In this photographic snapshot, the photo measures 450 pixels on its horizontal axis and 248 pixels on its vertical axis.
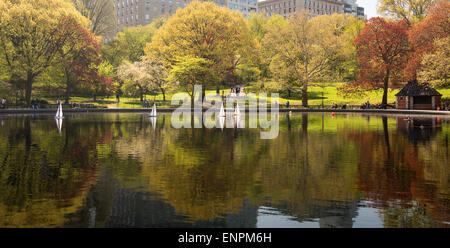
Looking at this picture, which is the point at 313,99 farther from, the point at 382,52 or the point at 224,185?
the point at 224,185

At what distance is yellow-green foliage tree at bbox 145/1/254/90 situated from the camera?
7612 cm

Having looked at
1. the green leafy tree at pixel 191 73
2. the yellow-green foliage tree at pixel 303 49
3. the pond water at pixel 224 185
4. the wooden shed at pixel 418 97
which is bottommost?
the pond water at pixel 224 185

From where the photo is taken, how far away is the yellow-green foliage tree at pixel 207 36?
2997 inches

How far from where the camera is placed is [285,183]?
41.8ft

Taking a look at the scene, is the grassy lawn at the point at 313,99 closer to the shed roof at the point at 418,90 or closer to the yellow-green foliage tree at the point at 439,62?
the shed roof at the point at 418,90

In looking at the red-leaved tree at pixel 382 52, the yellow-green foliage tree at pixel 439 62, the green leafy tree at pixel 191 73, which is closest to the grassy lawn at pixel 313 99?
the red-leaved tree at pixel 382 52

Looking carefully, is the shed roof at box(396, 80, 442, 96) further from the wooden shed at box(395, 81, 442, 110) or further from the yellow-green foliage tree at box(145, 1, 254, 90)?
the yellow-green foliage tree at box(145, 1, 254, 90)

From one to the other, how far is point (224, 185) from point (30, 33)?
6193cm

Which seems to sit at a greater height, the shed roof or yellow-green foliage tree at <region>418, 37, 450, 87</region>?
yellow-green foliage tree at <region>418, 37, 450, 87</region>

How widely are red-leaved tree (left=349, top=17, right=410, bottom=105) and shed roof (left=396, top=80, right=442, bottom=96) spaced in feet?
12.1

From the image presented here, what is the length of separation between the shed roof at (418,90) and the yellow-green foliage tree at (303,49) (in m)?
12.9

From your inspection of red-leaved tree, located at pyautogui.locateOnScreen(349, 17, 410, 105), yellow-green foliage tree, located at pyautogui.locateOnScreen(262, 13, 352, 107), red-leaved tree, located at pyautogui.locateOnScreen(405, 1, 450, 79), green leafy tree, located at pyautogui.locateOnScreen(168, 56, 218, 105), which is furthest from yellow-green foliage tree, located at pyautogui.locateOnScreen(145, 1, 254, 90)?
red-leaved tree, located at pyautogui.locateOnScreen(405, 1, 450, 79)

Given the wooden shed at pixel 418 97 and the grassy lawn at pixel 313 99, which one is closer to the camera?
the wooden shed at pixel 418 97
